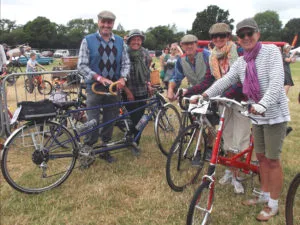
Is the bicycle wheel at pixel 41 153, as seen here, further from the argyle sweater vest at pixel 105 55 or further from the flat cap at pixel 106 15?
the flat cap at pixel 106 15

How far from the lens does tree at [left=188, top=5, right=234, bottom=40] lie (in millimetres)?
76500

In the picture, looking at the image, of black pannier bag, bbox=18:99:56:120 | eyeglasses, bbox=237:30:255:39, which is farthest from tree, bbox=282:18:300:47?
black pannier bag, bbox=18:99:56:120

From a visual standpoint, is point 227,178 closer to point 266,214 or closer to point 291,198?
point 266,214

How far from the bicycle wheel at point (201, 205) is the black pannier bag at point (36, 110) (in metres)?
2.01

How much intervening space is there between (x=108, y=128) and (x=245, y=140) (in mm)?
2087

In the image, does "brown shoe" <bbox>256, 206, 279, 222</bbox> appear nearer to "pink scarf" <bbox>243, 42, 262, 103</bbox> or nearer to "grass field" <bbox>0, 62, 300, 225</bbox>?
"grass field" <bbox>0, 62, 300, 225</bbox>

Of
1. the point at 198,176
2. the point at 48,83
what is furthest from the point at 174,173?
the point at 48,83

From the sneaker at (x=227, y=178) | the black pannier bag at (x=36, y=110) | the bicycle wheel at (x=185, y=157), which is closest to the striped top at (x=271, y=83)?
the bicycle wheel at (x=185, y=157)

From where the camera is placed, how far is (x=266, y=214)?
322cm

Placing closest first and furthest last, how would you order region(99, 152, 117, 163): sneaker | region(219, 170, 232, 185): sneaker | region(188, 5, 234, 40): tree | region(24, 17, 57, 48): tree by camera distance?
1. region(219, 170, 232, 185): sneaker
2. region(99, 152, 117, 163): sneaker
3. region(24, 17, 57, 48): tree
4. region(188, 5, 234, 40): tree

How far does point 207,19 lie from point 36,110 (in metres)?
81.6

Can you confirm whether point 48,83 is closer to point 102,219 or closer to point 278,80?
point 102,219

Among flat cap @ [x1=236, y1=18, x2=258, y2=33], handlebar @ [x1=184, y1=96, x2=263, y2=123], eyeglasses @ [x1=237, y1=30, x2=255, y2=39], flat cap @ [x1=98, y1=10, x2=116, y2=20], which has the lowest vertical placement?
handlebar @ [x1=184, y1=96, x2=263, y2=123]

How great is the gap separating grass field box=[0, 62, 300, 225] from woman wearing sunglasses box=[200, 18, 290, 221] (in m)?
0.53
